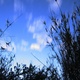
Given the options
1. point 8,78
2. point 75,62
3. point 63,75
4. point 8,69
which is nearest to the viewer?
point 75,62

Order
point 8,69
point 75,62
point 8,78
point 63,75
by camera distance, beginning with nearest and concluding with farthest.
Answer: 1. point 75,62
2. point 63,75
3. point 8,78
4. point 8,69

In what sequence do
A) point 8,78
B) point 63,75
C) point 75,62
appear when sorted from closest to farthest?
1. point 75,62
2. point 63,75
3. point 8,78

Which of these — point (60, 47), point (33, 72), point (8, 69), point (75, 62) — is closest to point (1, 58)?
point (8, 69)

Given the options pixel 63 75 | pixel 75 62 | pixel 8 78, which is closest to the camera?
pixel 75 62

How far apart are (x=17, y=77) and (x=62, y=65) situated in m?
4.64

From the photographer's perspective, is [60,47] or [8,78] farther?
[8,78]

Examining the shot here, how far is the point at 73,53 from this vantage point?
7.65m

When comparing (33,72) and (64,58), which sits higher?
(33,72)

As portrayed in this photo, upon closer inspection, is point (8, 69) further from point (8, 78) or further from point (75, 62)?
point (75, 62)

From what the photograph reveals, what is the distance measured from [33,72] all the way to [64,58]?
4.86 meters

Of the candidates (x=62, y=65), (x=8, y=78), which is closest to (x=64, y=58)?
(x=62, y=65)

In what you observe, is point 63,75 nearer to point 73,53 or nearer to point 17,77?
point 73,53

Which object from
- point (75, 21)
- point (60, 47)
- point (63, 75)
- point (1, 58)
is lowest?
point (63, 75)

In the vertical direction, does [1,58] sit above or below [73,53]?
above
